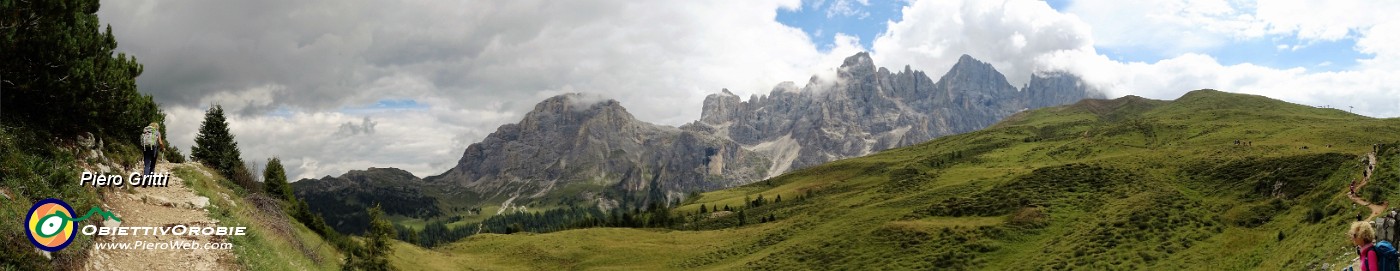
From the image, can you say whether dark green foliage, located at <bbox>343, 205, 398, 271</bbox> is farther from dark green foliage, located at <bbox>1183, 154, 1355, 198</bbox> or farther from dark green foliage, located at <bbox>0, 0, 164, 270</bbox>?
dark green foliage, located at <bbox>1183, 154, 1355, 198</bbox>

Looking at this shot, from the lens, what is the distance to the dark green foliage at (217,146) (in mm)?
53094

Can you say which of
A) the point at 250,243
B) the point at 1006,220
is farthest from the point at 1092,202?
the point at 250,243

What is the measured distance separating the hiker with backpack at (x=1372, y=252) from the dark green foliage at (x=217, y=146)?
6495 centimetres

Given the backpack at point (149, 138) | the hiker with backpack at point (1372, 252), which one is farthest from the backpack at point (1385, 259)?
the backpack at point (149, 138)

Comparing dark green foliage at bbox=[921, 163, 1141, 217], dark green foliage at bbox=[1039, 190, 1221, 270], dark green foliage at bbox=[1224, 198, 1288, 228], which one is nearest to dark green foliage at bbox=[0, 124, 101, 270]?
dark green foliage at bbox=[1039, 190, 1221, 270]

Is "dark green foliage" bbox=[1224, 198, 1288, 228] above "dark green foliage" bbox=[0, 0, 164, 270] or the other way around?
the other way around

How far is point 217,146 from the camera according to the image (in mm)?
57000

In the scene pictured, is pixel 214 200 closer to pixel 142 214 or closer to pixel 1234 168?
pixel 142 214

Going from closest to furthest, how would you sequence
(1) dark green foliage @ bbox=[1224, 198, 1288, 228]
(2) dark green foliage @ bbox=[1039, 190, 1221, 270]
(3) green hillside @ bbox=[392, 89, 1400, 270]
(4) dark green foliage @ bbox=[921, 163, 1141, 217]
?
(3) green hillside @ bbox=[392, 89, 1400, 270] < (2) dark green foliage @ bbox=[1039, 190, 1221, 270] < (1) dark green foliage @ bbox=[1224, 198, 1288, 228] < (4) dark green foliage @ bbox=[921, 163, 1141, 217]

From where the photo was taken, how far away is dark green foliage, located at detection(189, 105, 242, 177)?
53.1 meters

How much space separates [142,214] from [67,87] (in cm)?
969

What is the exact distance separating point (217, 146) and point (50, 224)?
4324 centimetres

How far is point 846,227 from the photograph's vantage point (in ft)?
307

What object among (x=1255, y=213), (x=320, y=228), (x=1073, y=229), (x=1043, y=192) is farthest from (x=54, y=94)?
(x=1043, y=192)
